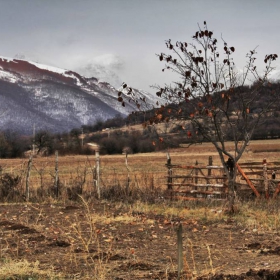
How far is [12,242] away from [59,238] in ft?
2.94

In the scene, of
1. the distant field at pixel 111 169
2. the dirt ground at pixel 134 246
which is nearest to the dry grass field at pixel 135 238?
the dirt ground at pixel 134 246

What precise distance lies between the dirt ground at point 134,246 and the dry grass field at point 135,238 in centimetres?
1

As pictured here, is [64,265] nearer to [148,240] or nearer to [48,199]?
[148,240]

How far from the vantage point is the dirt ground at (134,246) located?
671 centimetres

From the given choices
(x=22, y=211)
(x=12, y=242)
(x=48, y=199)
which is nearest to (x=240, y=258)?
(x=12, y=242)

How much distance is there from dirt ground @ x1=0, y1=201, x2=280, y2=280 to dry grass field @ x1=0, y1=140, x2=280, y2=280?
1 cm

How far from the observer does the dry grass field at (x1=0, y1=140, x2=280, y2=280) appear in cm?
673

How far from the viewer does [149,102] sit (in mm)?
12352

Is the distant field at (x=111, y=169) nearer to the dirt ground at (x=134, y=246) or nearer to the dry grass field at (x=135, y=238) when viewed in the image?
the dry grass field at (x=135, y=238)

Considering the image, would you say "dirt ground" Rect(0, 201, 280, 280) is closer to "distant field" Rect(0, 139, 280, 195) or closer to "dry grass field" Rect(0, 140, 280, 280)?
"dry grass field" Rect(0, 140, 280, 280)

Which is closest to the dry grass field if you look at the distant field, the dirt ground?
the dirt ground

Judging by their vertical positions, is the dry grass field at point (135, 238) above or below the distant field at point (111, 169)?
below

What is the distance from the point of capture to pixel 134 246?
342 inches

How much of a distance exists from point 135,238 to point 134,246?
30.8 inches
